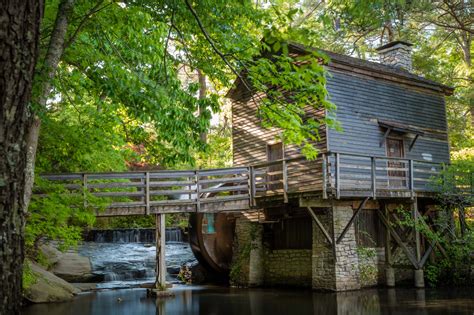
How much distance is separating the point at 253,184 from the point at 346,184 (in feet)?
9.15

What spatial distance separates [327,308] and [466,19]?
1410cm

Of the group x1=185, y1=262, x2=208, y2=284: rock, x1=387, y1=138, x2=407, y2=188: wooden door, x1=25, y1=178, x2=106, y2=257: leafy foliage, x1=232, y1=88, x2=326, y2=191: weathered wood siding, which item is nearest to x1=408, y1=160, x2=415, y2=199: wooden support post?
x1=387, y1=138, x2=407, y2=188: wooden door

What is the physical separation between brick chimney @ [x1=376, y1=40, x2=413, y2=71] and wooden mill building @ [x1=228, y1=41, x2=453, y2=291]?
66cm

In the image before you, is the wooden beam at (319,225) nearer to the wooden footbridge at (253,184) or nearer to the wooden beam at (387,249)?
the wooden footbridge at (253,184)

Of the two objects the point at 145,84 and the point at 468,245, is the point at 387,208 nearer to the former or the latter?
the point at 468,245

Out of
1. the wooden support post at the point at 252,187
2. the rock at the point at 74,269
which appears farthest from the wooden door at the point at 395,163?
the rock at the point at 74,269

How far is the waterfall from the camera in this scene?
22328mm

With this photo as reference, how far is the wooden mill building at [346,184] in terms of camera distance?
14.4m

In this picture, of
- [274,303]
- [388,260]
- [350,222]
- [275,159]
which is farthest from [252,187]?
[388,260]

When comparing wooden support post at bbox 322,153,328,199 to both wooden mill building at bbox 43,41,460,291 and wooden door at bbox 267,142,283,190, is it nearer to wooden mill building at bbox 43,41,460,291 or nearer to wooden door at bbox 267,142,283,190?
wooden mill building at bbox 43,41,460,291

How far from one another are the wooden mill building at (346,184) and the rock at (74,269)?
516 centimetres

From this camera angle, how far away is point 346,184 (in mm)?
15094

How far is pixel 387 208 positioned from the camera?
16000mm

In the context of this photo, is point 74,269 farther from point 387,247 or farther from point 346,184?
point 387,247
